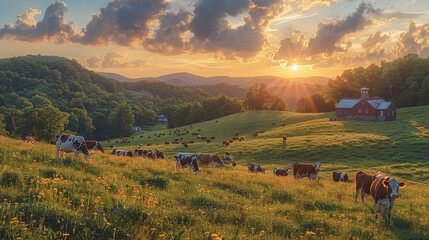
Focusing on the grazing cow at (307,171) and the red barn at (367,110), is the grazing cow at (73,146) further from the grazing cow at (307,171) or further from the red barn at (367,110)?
the red barn at (367,110)

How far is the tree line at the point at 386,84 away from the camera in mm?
82938

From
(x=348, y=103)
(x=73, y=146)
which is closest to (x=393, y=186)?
(x=73, y=146)

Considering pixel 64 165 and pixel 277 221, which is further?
pixel 64 165

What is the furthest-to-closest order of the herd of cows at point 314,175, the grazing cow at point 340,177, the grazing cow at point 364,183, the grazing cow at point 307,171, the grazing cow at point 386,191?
the grazing cow at point 307,171
the grazing cow at point 340,177
the grazing cow at point 364,183
the herd of cows at point 314,175
the grazing cow at point 386,191

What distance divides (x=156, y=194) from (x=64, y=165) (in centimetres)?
526

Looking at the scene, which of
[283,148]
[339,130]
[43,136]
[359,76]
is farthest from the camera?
[359,76]

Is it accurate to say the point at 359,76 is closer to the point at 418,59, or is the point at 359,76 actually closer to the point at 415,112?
the point at 418,59

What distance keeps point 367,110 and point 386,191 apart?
214ft

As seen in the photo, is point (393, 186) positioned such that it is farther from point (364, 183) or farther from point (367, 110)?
point (367, 110)

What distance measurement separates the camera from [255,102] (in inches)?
4496

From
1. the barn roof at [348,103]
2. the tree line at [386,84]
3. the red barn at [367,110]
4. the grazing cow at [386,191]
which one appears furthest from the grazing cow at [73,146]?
the tree line at [386,84]

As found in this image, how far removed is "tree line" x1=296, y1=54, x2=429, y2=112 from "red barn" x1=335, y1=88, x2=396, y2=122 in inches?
992

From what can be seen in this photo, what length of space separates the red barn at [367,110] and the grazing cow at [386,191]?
62222 mm

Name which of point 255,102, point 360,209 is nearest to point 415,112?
point 255,102
